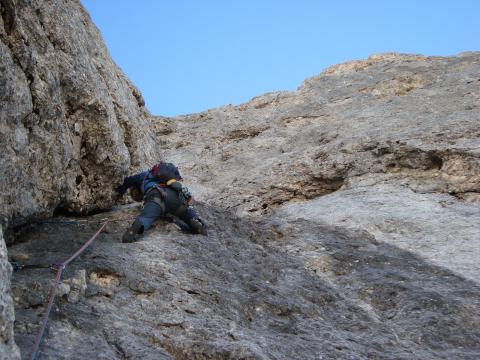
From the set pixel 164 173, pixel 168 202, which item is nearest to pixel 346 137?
pixel 164 173

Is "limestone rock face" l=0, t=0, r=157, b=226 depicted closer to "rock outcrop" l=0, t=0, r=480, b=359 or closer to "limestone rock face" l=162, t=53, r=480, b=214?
"rock outcrop" l=0, t=0, r=480, b=359

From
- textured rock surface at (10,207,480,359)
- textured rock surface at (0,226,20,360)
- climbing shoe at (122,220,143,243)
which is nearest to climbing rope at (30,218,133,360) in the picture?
textured rock surface at (10,207,480,359)

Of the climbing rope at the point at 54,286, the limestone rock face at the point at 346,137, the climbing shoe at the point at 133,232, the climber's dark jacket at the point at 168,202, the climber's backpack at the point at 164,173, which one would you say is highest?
the limestone rock face at the point at 346,137

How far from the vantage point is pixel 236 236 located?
1115 centimetres

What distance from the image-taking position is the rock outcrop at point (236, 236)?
7.13 meters

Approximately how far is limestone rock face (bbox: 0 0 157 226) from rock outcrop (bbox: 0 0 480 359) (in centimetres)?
3

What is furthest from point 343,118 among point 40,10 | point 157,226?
point 40,10

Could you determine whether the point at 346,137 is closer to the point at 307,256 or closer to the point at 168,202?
the point at 307,256

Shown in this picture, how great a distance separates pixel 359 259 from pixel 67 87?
617cm

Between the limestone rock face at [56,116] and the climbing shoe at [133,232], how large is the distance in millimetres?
1340

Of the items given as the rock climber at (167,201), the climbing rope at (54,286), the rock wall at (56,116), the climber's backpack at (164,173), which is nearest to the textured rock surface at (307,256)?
the climbing rope at (54,286)

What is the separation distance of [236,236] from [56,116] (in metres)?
4.03

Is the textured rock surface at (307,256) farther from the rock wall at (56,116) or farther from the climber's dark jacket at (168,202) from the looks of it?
the rock wall at (56,116)

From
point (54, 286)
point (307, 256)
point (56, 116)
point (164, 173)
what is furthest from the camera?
point (164, 173)
